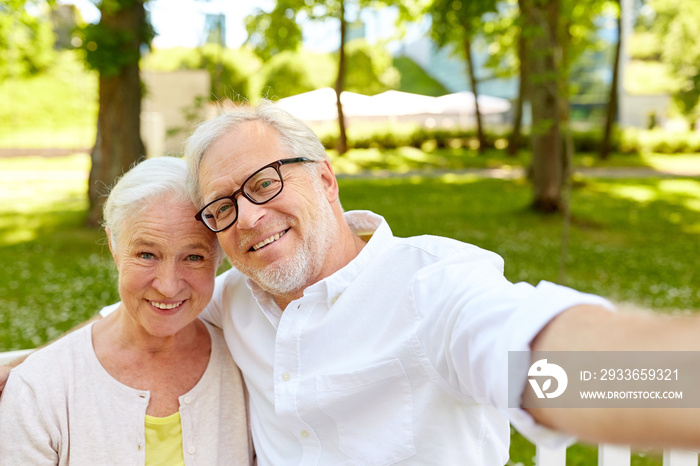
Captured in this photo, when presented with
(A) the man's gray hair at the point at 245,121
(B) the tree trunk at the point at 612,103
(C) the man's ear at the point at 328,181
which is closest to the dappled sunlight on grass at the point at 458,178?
(B) the tree trunk at the point at 612,103

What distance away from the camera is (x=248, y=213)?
1.96 metres

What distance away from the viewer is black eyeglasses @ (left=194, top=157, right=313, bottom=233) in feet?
6.53

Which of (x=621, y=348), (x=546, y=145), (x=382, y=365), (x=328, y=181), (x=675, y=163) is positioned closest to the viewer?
(x=621, y=348)

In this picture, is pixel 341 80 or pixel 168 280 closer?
pixel 168 280

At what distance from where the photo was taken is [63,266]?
918cm

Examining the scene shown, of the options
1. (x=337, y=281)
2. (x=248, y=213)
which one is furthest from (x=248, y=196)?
(x=337, y=281)

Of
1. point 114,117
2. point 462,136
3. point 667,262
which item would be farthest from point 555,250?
point 462,136

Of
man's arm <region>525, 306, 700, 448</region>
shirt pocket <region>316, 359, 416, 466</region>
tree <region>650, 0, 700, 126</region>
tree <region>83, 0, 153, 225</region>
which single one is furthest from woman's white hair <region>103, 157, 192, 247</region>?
tree <region>650, 0, 700, 126</region>

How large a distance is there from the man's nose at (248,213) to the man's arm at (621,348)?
106 centimetres

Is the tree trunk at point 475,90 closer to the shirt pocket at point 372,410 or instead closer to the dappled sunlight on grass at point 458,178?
the dappled sunlight on grass at point 458,178

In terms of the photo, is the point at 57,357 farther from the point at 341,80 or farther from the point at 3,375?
the point at 341,80

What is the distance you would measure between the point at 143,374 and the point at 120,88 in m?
8.80

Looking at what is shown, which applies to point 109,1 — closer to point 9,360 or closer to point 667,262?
point 9,360

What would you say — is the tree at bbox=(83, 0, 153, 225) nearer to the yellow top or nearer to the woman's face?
the woman's face
